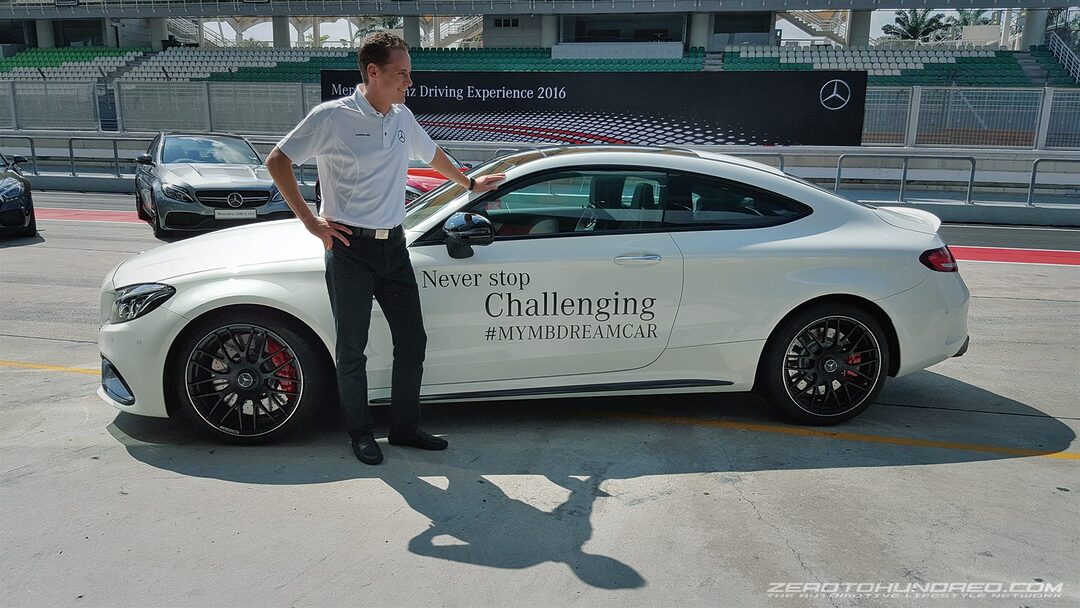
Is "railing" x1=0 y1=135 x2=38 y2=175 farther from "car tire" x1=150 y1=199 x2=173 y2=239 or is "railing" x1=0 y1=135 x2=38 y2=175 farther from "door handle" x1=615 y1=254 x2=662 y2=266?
"door handle" x1=615 y1=254 x2=662 y2=266

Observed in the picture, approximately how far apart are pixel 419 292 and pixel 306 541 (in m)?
1.37

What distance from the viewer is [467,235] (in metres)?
4.25

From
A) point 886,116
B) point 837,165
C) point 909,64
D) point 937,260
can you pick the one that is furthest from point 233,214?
point 909,64

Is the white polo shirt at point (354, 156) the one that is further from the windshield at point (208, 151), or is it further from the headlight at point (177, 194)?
the windshield at point (208, 151)

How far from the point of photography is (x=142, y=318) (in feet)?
13.8

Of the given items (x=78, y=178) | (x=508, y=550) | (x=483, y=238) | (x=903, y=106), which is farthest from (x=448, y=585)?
(x=78, y=178)

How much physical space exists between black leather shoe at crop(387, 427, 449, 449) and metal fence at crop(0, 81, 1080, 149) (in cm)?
1674

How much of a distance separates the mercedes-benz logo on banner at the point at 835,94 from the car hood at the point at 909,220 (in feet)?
46.8

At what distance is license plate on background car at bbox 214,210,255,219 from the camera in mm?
11352

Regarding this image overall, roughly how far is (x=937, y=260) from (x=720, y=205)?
1242mm

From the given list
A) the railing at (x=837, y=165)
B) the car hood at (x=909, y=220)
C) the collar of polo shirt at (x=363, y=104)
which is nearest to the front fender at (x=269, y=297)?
the collar of polo shirt at (x=363, y=104)

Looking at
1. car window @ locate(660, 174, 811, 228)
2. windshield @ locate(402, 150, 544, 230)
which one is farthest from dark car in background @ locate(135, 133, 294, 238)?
car window @ locate(660, 174, 811, 228)

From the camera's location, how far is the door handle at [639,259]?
14.6 ft

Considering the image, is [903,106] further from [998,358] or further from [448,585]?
[448,585]
